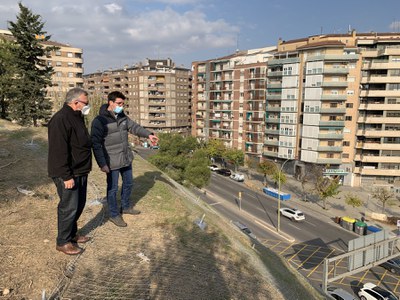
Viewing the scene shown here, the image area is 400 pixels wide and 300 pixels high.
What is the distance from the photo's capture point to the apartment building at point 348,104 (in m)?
43.0

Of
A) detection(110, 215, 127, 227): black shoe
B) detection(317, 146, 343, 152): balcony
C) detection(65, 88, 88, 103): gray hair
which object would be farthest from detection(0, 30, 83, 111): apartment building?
detection(65, 88, 88, 103): gray hair

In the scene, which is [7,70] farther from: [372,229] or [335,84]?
[335,84]

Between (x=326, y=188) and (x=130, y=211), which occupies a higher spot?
(x=130, y=211)

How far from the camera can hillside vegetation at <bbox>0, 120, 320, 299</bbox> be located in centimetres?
452

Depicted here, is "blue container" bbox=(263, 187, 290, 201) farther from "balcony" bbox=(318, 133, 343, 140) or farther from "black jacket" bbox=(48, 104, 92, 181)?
"black jacket" bbox=(48, 104, 92, 181)

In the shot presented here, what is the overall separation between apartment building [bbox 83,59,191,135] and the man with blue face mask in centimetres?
7616

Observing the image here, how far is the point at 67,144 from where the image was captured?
4.68 metres

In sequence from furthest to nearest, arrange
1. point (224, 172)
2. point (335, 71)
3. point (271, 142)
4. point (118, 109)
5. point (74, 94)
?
point (224, 172), point (271, 142), point (335, 71), point (118, 109), point (74, 94)

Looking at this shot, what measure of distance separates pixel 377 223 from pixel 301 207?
28.1 feet

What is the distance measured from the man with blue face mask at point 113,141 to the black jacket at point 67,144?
0.90 metres

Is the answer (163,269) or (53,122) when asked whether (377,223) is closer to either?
(163,269)

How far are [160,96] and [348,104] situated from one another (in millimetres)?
51019

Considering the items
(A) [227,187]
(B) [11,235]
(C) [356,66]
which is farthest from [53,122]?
(C) [356,66]

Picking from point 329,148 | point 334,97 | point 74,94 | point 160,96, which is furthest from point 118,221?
point 160,96
